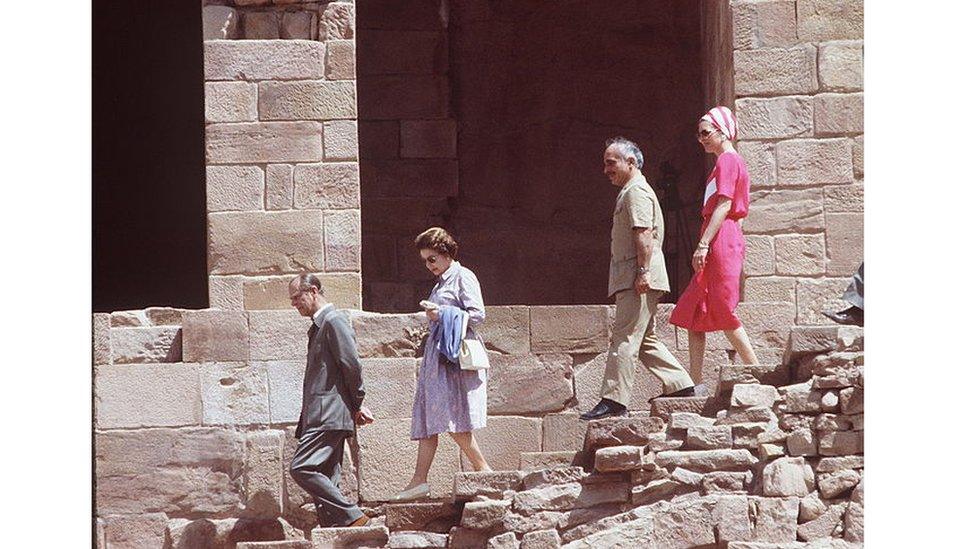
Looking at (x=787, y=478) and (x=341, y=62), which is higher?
(x=341, y=62)

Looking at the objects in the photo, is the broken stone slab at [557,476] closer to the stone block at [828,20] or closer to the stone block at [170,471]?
the stone block at [170,471]

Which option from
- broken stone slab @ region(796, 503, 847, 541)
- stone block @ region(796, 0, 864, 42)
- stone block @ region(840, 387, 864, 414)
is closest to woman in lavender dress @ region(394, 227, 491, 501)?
broken stone slab @ region(796, 503, 847, 541)

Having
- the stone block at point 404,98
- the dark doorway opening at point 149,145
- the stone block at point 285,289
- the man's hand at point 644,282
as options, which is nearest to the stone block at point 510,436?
the stone block at point 285,289

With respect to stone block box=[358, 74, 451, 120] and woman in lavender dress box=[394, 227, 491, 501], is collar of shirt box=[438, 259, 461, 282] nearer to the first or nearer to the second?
woman in lavender dress box=[394, 227, 491, 501]

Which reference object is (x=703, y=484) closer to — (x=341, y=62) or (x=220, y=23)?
(x=341, y=62)

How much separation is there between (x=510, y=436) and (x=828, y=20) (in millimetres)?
3023

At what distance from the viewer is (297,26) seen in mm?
12961

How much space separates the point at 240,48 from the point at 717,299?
3.20m

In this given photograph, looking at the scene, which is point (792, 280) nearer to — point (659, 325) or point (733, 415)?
point (659, 325)

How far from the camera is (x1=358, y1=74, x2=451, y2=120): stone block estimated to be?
49.1ft

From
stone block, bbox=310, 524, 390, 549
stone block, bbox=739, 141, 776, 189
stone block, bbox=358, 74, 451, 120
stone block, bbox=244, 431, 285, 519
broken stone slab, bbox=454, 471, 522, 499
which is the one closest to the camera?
broken stone slab, bbox=454, 471, 522, 499

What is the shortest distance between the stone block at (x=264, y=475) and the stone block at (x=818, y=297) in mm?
3020

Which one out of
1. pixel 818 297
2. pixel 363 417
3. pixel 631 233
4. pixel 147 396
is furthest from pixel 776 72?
pixel 147 396

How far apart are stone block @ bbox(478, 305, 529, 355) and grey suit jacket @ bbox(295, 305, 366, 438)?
3.97ft
